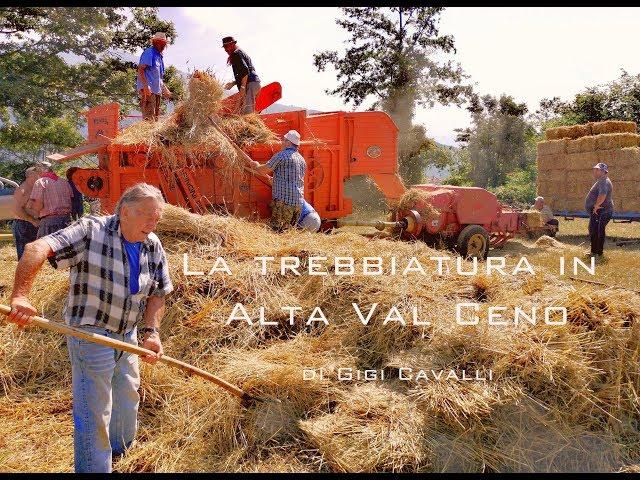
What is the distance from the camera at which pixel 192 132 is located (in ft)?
21.1

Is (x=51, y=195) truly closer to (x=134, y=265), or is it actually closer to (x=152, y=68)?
(x=152, y=68)

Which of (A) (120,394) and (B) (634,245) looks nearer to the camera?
(A) (120,394)

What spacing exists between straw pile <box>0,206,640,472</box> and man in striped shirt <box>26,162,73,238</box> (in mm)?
2143

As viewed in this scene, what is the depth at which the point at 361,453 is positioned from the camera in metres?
3.30

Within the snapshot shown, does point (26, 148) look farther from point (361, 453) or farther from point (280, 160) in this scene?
point (361, 453)

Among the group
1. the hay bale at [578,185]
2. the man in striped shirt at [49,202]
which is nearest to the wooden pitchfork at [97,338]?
the man in striped shirt at [49,202]

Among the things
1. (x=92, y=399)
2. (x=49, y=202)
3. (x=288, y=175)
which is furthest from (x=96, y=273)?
(x=49, y=202)

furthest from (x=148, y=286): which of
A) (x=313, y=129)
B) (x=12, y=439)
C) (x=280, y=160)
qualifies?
(x=313, y=129)

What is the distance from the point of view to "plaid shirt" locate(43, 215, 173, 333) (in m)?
2.90

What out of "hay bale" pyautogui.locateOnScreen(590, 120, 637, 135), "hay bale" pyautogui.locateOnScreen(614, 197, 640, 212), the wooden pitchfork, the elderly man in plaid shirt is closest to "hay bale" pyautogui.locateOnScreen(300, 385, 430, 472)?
the wooden pitchfork

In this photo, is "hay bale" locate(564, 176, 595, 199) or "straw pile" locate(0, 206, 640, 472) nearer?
"straw pile" locate(0, 206, 640, 472)

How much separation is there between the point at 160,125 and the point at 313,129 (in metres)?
2.13

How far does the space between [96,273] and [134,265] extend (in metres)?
0.23

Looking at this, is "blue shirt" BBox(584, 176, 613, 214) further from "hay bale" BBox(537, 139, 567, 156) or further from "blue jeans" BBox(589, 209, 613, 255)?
"hay bale" BBox(537, 139, 567, 156)
